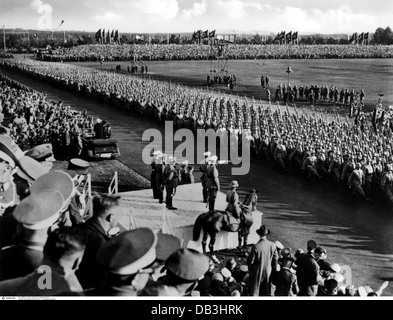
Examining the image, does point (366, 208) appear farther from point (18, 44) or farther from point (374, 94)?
point (18, 44)

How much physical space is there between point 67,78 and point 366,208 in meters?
29.0

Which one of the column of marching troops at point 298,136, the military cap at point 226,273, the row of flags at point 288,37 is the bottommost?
the military cap at point 226,273

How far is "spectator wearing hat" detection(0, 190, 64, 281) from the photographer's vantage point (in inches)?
143

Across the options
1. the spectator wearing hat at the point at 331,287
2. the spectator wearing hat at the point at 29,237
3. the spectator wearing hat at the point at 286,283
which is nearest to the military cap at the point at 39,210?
the spectator wearing hat at the point at 29,237

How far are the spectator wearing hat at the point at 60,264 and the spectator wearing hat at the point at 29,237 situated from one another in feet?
0.55

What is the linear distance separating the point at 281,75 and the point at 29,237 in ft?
144

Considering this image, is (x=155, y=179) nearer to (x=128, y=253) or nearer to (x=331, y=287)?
(x=331, y=287)

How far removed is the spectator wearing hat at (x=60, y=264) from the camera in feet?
11.0

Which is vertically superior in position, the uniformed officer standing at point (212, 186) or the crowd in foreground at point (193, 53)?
the crowd in foreground at point (193, 53)

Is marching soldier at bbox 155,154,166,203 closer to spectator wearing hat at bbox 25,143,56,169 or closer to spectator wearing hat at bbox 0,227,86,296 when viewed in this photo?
spectator wearing hat at bbox 25,143,56,169

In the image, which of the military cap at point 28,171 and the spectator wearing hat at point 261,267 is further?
the spectator wearing hat at point 261,267

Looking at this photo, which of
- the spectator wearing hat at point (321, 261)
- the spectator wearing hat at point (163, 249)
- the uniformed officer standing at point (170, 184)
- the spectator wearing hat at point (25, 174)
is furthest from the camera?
the uniformed officer standing at point (170, 184)

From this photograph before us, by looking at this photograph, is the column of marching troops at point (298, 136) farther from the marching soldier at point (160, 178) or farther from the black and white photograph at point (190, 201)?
the marching soldier at point (160, 178)

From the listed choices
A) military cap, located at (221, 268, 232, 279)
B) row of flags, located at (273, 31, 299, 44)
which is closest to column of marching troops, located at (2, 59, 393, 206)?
military cap, located at (221, 268, 232, 279)
